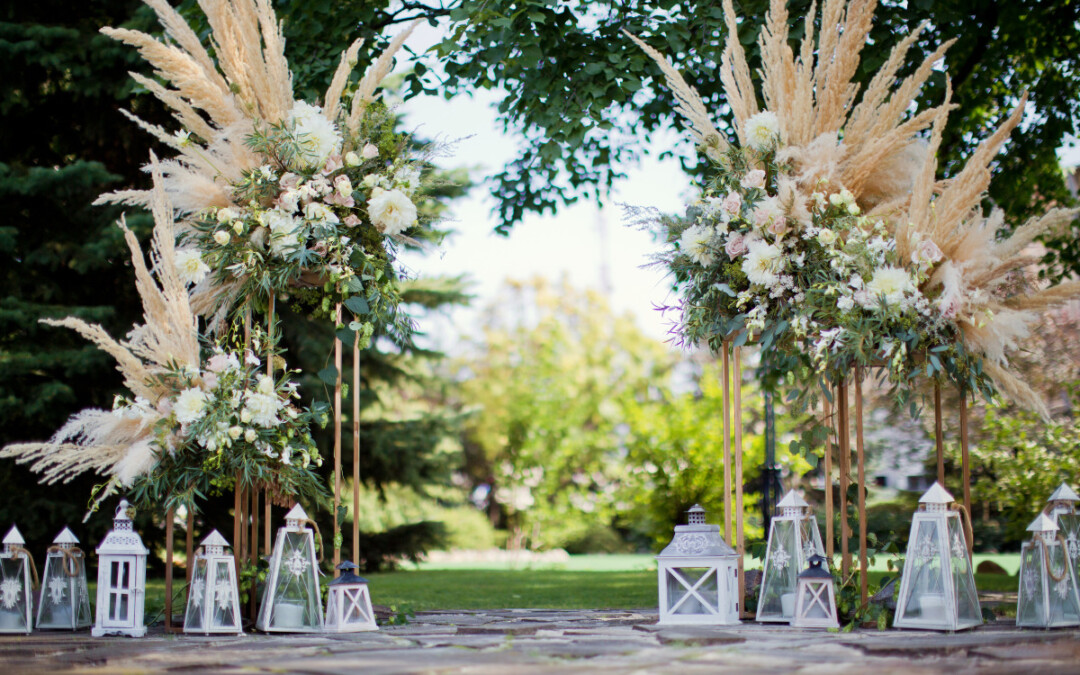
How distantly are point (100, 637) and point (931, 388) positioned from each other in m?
3.79

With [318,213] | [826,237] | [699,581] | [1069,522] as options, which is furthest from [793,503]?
[318,213]

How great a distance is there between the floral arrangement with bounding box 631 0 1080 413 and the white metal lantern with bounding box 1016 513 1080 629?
1.72ft

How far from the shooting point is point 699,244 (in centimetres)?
454

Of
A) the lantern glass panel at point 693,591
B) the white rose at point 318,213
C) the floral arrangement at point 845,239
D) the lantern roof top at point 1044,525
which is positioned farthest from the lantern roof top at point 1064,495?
the white rose at point 318,213

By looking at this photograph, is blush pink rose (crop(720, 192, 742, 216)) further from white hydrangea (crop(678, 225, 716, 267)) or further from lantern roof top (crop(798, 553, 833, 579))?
lantern roof top (crop(798, 553, 833, 579))

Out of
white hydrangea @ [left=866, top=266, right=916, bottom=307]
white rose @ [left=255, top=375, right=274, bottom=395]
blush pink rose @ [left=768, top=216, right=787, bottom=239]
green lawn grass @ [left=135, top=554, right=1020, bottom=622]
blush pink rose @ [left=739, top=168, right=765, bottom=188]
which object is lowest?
green lawn grass @ [left=135, top=554, right=1020, bottom=622]

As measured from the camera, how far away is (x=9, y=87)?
9.16 meters

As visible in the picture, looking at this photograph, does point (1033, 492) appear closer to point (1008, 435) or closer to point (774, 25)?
point (1008, 435)

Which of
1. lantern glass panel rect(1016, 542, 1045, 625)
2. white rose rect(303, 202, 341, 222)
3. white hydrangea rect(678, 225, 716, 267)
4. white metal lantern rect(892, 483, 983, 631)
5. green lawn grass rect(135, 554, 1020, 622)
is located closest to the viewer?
white metal lantern rect(892, 483, 983, 631)

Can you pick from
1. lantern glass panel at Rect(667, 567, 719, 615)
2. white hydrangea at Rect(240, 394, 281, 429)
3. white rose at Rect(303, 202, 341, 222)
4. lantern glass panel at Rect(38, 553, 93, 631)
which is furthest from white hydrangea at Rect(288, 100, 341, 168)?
lantern glass panel at Rect(667, 567, 719, 615)

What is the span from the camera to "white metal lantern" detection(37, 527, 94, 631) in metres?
4.29

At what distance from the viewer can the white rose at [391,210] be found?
4285mm

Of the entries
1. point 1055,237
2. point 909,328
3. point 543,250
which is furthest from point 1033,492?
point 543,250

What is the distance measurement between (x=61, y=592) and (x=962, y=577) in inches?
150
